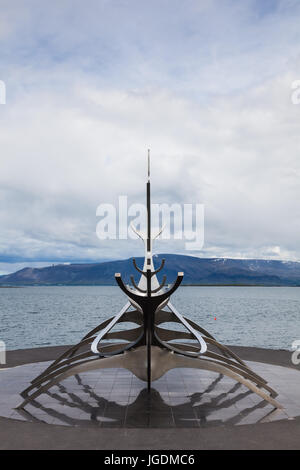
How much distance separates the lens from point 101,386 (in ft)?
60.4

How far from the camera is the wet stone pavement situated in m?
14.1

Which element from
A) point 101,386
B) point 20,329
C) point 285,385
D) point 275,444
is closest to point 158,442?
point 275,444

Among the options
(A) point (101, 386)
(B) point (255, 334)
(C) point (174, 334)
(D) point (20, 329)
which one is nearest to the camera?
(A) point (101, 386)

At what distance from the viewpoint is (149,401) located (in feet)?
52.9

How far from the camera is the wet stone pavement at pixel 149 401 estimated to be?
14.1m

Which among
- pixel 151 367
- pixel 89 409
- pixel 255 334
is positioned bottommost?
pixel 255 334

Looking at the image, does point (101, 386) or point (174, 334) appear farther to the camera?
point (174, 334)

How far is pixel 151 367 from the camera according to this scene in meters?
16.2
